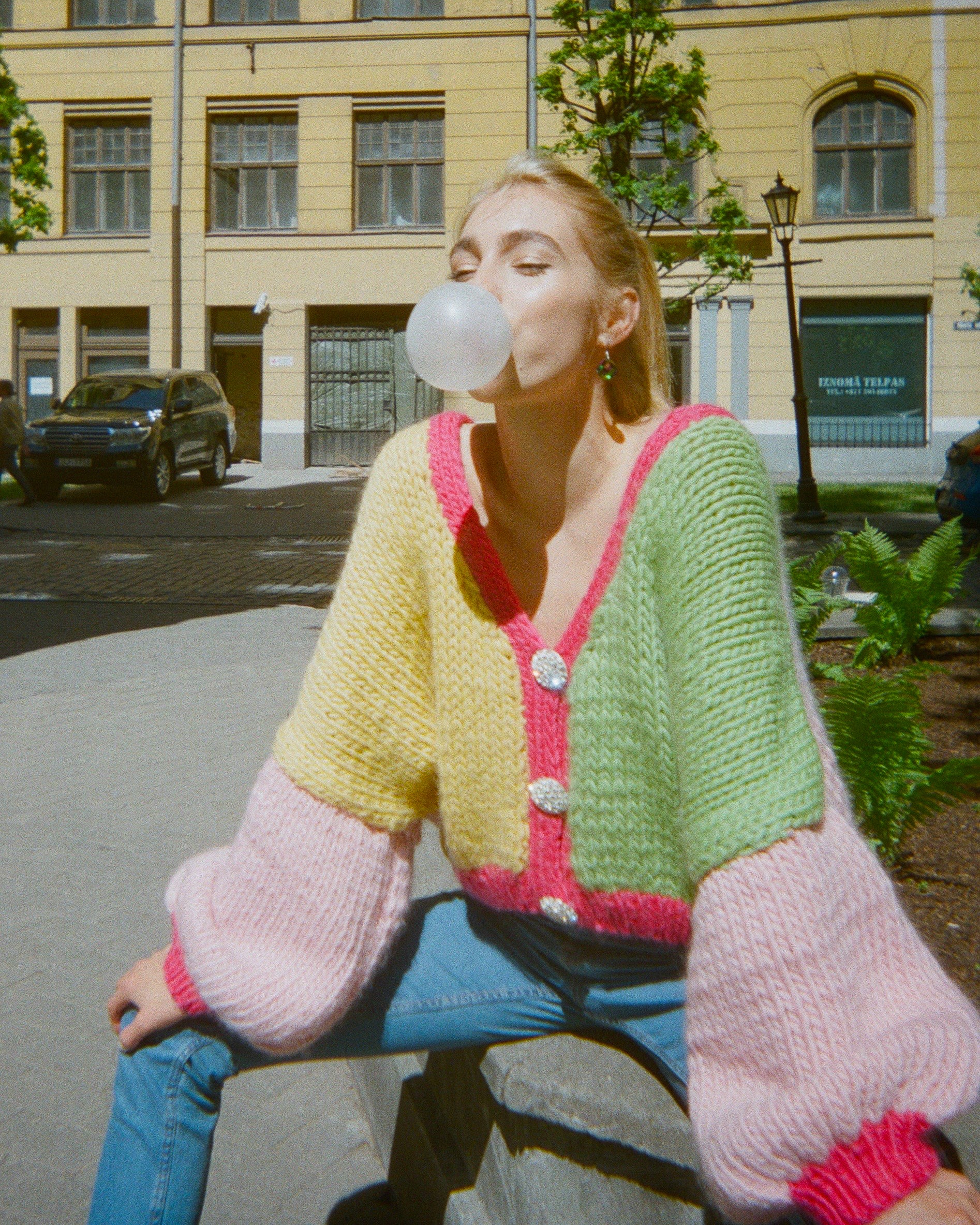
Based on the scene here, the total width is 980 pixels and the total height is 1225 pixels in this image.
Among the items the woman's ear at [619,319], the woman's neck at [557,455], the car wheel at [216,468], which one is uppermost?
the car wheel at [216,468]

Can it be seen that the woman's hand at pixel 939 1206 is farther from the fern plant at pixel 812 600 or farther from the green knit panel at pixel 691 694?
the fern plant at pixel 812 600

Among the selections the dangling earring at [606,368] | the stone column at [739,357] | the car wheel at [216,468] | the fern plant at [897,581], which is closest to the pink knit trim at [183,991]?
the dangling earring at [606,368]

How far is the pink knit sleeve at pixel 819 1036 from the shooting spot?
126cm

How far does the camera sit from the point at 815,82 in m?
24.1

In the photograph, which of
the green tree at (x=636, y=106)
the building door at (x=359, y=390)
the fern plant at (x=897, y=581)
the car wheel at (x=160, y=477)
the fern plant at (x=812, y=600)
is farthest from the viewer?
the building door at (x=359, y=390)

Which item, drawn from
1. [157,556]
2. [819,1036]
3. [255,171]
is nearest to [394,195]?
[255,171]

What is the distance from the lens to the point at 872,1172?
49.0 inches

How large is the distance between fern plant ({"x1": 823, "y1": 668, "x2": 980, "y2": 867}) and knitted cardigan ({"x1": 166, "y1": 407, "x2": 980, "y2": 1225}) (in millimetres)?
1622

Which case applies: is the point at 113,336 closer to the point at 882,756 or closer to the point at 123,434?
the point at 123,434

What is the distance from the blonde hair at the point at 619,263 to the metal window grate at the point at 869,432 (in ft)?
77.6

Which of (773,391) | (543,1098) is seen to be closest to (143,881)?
(543,1098)

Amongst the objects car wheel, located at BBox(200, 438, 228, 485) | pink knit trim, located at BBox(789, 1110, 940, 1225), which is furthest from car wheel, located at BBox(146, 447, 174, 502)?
pink knit trim, located at BBox(789, 1110, 940, 1225)

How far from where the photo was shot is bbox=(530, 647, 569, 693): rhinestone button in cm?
160

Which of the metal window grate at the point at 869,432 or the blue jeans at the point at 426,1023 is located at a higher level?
the metal window grate at the point at 869,432
